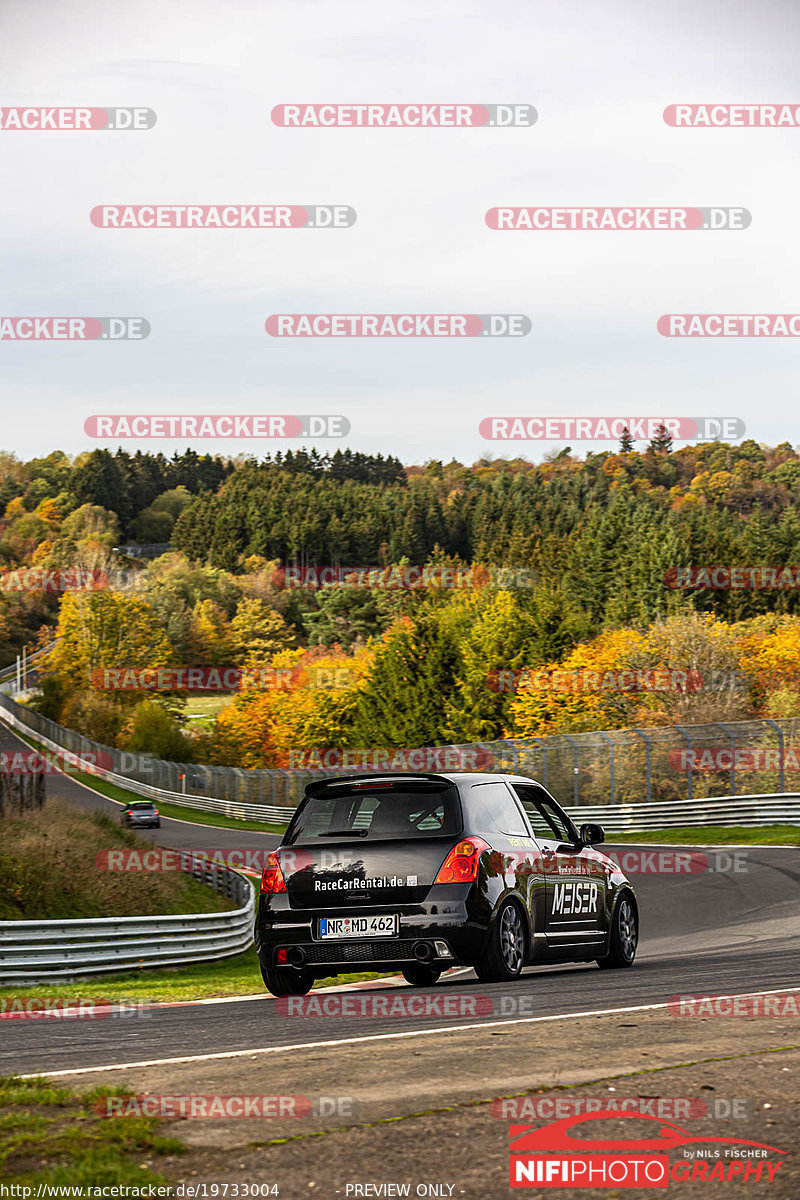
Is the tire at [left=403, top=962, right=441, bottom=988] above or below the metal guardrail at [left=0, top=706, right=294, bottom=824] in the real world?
above

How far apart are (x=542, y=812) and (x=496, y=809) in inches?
39.9

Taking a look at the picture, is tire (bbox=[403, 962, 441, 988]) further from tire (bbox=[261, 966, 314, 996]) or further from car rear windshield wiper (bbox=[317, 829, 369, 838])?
car rear windshield wiper (bbox=[317, 829, 369, 838])

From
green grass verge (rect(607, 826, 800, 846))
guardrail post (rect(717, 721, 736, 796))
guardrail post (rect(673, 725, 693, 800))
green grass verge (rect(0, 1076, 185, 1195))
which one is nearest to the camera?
green grass verge (rect(0, 1076, 185, 1195))

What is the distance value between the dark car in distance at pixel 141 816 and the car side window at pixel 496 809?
4866cm

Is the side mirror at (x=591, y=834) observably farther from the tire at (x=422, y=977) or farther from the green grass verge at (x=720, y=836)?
the green grass verge at (x=720, y=836)

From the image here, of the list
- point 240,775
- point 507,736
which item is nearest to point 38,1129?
point 240,775

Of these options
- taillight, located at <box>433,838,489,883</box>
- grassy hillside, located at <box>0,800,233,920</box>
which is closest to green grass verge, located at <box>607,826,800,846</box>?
grassy hillside, located at <box>0,800,233,920</box>

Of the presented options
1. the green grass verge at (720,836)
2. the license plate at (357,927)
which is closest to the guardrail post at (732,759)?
the green grass verge at (720,836)

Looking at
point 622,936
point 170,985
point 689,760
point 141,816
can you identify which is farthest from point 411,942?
point 141,816

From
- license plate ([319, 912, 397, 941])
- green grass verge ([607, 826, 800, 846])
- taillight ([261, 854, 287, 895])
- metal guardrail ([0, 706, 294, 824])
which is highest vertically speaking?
taillight ([261, 854, 287, 895])

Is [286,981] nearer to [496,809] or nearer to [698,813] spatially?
[496,809]

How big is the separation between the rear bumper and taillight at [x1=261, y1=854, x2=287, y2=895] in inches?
10.3

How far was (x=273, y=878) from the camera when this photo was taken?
10289mm

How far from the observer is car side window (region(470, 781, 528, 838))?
404 inches
